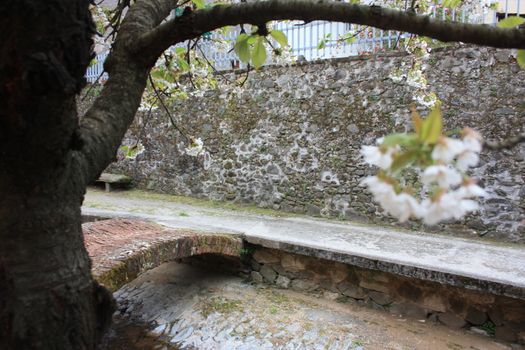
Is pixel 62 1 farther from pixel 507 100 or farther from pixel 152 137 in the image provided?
pixel 152 137

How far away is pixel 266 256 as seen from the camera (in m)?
4.21

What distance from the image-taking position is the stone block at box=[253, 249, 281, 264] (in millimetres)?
4160

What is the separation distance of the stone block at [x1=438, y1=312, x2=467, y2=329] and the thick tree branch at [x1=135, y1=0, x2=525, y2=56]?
3.01 m

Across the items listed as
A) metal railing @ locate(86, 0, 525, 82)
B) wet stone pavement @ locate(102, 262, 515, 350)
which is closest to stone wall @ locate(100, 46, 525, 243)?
metal railing @ locate(86, 0, 525, 82)

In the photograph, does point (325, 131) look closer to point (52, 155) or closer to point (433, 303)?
point (433, 303)

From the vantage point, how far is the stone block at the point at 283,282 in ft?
13.5

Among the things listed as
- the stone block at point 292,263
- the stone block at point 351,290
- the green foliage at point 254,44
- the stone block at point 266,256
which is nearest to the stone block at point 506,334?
the stone block at point 351,290

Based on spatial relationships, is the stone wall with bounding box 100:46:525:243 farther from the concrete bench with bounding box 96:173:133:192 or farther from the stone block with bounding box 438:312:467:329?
the stone block with bounding box 438:312:467:329

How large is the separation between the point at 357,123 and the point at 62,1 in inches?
183

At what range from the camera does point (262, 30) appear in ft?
4.27

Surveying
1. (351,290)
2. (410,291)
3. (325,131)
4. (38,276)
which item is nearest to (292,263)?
(351,290)

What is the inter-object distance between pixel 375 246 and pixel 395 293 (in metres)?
0.50

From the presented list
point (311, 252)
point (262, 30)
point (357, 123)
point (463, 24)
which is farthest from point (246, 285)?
point (463, 24)

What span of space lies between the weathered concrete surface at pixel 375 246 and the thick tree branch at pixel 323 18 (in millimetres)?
2556
